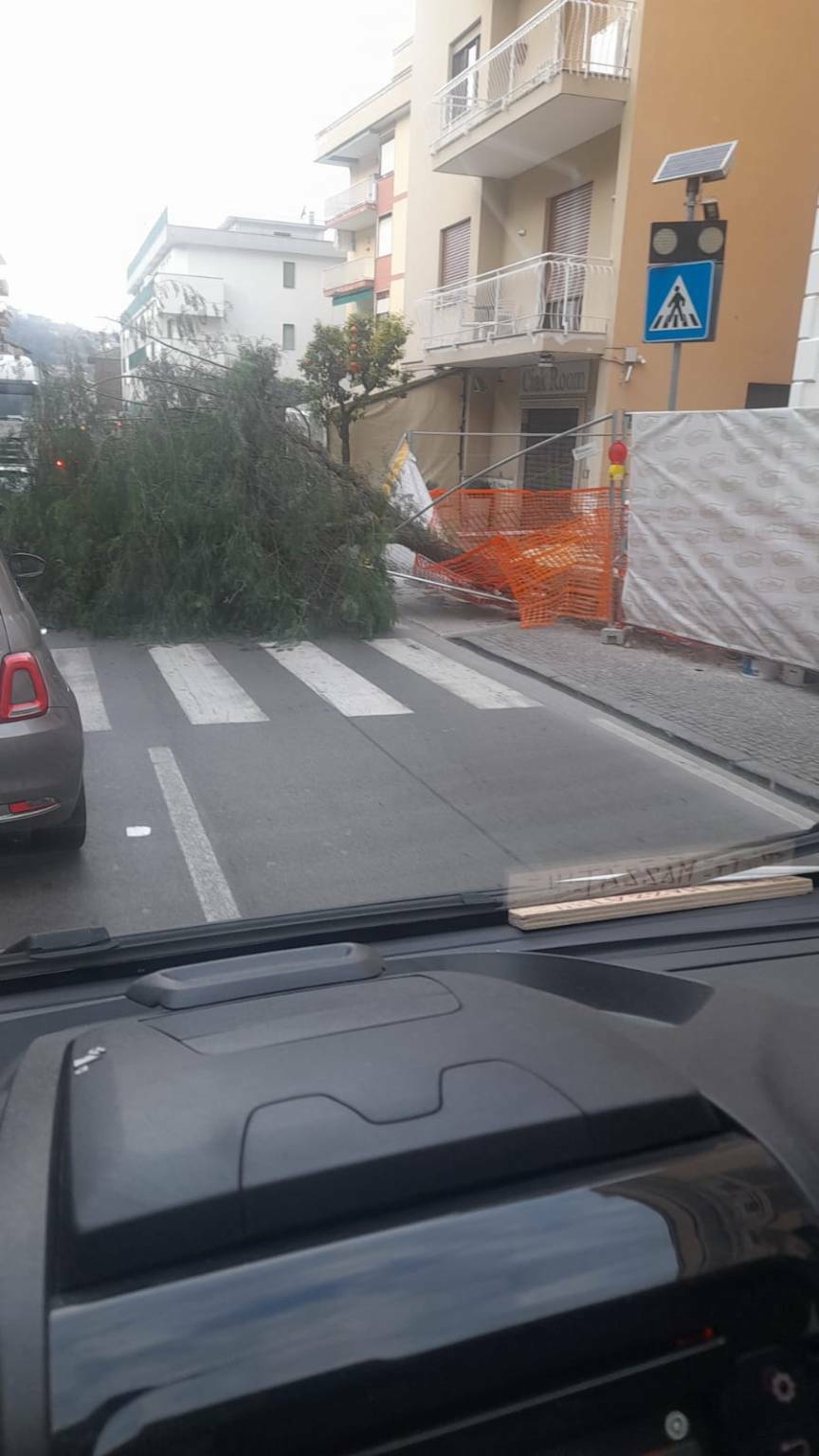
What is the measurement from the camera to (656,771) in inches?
266

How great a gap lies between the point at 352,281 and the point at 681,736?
30.5 m

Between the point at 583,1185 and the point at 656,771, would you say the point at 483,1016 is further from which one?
the point at 656,771

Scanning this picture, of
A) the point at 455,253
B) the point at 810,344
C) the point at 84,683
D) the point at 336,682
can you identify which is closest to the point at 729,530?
the point at 336,682

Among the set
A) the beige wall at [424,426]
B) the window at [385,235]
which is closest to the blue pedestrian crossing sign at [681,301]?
the beige wall at [424,426]

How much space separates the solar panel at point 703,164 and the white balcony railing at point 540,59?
7916 mm

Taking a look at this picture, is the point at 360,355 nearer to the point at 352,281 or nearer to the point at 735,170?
the point at 735,170

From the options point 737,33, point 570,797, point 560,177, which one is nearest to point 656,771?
point 570,797

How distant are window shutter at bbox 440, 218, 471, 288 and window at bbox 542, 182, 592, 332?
335 cm

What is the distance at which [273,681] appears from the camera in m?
9.12

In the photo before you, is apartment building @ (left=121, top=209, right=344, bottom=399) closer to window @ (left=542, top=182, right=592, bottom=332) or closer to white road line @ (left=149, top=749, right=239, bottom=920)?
window @ (left=542, top=182, right=592, bottom=332)

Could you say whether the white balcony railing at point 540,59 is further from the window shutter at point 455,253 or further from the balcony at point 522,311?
the balcony at point 522,311

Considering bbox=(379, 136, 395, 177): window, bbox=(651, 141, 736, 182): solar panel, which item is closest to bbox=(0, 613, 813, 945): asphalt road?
bbox=(651, 141, 736, 182): solar panel

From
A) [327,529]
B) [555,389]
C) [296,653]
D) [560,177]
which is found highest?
[560,177]

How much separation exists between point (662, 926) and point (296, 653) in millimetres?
8079
